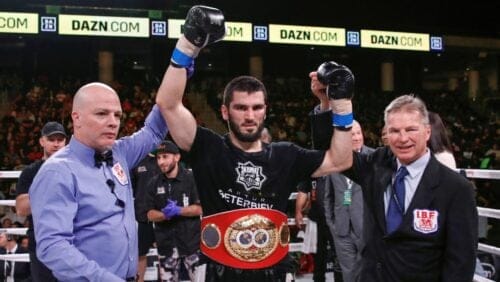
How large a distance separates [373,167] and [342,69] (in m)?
0.57

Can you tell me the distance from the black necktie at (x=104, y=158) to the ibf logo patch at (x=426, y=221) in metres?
1.38

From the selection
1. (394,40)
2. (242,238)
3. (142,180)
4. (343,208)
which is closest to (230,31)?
(394,40)

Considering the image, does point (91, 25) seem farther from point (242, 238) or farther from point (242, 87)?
point (242, 238)

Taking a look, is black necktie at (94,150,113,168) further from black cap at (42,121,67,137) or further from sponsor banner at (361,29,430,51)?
A: sponsor banner at (361,29,430,51)

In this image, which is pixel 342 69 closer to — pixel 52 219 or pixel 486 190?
pixel 52 219

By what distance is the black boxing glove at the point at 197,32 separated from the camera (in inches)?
93.2

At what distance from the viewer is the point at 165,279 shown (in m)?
5.43

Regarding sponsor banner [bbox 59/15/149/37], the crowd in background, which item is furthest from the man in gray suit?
sponsor banner [bbox 59/15/149/37]

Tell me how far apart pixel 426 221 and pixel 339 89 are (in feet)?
2.29

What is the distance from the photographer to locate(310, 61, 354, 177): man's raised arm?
101 inches

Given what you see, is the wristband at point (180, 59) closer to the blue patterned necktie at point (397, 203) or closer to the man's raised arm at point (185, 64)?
the man's raised arm at point (185, 64)

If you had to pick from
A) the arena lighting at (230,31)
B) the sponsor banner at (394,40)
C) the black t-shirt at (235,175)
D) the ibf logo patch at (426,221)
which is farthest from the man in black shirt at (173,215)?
the sponsor banner at (394,40)

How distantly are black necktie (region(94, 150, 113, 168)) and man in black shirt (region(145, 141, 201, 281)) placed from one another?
2.83 meters

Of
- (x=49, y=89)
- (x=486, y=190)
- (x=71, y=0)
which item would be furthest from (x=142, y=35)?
(x=486, y=190)
